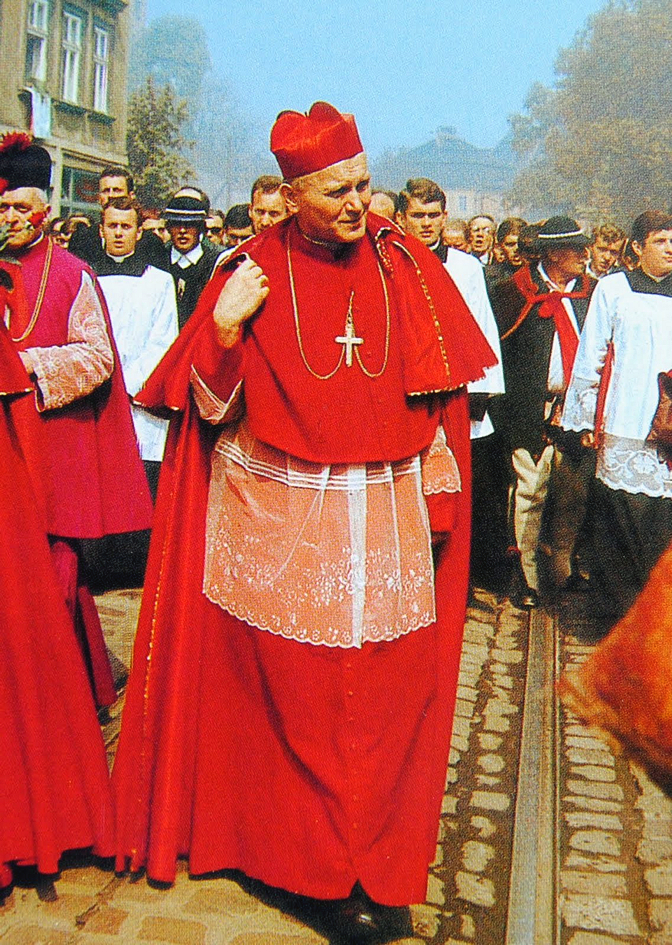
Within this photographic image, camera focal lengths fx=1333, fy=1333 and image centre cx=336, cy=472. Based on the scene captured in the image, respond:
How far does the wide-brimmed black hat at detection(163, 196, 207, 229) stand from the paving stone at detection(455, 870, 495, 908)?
19.0 feet

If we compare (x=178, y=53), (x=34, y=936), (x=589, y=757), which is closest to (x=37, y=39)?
(x=178, y=53)

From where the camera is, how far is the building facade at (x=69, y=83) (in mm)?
26156

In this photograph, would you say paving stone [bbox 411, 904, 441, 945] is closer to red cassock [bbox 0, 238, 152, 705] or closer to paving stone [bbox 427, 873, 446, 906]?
paving stone [bbox 427, 873, 446, 906]

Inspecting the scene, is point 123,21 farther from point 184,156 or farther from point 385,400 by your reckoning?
point 385,400

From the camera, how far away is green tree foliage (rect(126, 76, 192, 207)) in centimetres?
3117

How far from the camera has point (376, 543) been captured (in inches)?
149

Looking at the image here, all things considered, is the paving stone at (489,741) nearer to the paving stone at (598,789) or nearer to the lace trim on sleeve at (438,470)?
the paving stone at (598,789)

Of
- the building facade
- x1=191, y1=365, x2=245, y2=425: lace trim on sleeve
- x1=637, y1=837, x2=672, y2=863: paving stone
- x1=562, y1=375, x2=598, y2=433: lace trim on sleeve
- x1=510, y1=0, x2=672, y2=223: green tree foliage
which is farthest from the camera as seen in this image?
x1=510, y1=0, x2=672, y2=223: green tree foliage

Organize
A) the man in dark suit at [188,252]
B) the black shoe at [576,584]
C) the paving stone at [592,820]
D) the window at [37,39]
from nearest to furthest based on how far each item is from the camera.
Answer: the paving stone at [592,820] → the black shoe at [576,584] → the man in dark suit at [188,252] → the window at [37,39]

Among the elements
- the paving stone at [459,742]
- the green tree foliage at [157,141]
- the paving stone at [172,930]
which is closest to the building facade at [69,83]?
the green tree foliage at [157,141]

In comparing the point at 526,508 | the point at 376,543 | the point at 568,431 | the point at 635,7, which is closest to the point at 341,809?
the point at 376,543

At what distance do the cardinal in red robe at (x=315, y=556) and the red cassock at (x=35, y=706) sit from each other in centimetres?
17

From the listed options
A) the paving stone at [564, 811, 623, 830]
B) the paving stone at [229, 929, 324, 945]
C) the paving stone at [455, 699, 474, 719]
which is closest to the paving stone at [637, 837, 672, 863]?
the paving stone at [564, 811, 623, 830]

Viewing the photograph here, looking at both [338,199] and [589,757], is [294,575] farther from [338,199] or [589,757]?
→ [589,757]
